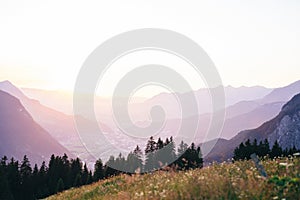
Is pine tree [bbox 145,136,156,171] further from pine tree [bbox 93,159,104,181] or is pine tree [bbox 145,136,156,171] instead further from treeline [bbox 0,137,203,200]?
pine tree [bbox 93,159,104,181]

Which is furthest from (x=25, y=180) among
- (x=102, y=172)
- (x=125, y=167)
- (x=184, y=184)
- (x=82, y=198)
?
(x=184, y=184)

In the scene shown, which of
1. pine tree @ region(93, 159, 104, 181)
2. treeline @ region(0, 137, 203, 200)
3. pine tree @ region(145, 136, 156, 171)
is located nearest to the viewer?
treeline @ region(0, 137, 203, 200)

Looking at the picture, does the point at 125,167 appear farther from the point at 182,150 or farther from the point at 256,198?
the point at 256,198

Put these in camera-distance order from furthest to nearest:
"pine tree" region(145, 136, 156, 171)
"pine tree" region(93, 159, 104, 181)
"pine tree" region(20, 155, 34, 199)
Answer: "pine tree" region(145, 136, 156, 171), "pine tree" region(20, 155, 34, 199), "pine tree" region(93, 159, 104, 181)

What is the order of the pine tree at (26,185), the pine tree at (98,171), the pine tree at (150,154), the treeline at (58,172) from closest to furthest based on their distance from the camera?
the treeline at (58,172)
the pine tree at (98,171)
the pine tree at (26,185)
the pine tree at (150,154)

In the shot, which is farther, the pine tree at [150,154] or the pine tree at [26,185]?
the pine tree at [150,154]

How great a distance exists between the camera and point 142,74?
32.4 meters

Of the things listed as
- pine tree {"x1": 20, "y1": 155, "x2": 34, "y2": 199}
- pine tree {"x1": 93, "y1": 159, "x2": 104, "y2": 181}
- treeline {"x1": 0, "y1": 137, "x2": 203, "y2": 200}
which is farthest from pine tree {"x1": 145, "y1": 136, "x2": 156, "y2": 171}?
pine tree {"x1": 20, "y1": 155, "x2": 34, "y2": 199}

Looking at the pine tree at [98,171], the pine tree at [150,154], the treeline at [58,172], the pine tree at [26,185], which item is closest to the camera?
the treeline at [58,172]

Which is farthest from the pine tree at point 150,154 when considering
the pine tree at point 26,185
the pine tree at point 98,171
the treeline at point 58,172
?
the pine tree at point 26,185

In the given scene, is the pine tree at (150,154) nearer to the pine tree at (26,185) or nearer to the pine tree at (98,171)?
the pine tree at (98,171)

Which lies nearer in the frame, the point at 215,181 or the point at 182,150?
the point at 215,181

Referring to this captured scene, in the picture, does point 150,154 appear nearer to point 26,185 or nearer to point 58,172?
point 58,172

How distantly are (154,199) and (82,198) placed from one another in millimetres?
8183
